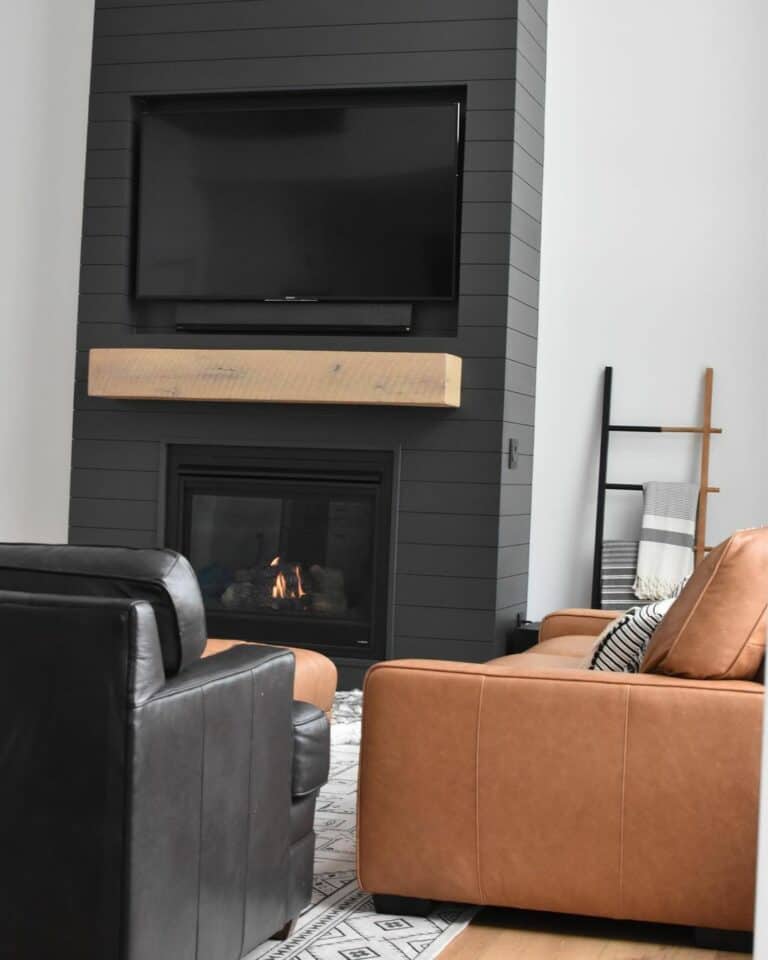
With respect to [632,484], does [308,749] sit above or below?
below

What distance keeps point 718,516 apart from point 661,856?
10.6ft

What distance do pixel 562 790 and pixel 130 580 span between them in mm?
1030

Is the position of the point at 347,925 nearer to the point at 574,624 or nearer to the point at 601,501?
the point at 574,624

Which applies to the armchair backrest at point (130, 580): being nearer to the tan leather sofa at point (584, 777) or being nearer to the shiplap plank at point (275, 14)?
the tan leather sofa at point (584, 777)

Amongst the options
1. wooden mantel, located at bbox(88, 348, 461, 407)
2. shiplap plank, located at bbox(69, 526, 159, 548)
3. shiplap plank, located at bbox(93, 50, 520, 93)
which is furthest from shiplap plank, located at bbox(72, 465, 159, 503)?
shiplap plank, located at bbox(93, 50, 520, 93)

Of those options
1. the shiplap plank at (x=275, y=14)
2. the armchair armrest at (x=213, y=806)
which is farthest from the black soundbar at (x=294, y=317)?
the armchair armrest at (x=213, y=806)

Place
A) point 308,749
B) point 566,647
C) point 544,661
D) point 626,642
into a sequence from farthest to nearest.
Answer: point 566,647 < point 544,661 < point 626,642 < point 308,749

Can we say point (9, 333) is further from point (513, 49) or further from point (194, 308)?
point (513, 49)

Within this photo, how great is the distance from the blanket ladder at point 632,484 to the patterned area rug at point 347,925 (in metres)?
2.57

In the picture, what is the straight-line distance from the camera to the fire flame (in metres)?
5.80

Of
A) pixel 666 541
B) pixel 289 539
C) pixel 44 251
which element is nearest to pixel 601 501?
pixel 666 541

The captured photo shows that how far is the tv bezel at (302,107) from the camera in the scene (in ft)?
18.4

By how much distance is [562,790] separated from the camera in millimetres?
2729

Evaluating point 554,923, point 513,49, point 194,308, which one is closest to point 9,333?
point 194,308
